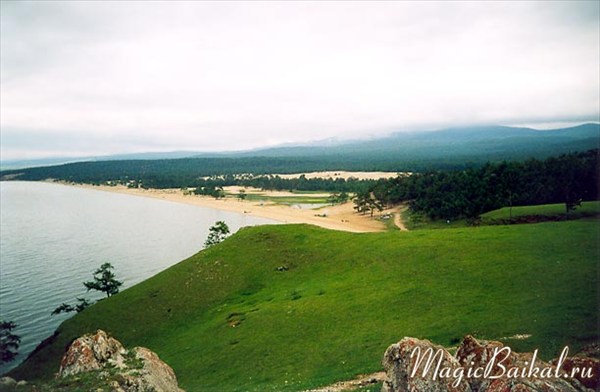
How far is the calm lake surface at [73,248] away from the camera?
6284cm

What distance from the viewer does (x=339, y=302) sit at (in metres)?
37.8

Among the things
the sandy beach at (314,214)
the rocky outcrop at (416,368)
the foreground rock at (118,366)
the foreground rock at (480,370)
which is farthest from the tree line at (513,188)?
the foreground rock at (118,366)

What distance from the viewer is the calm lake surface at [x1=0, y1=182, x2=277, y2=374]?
62.8 meters

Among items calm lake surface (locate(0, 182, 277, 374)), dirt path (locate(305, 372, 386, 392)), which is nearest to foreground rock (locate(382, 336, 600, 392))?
dirt path (locate(305, 372, 386, 392))

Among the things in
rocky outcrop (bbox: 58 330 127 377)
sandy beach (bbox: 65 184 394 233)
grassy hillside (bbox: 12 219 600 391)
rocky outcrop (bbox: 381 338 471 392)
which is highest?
rocky outcrop (bbox: 381 338 471 392)

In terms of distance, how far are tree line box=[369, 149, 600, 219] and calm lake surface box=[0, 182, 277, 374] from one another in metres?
61.9

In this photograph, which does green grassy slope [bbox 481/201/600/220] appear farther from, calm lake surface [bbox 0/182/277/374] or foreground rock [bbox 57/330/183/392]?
→ foreground rock [bbox 57/330/183/392]

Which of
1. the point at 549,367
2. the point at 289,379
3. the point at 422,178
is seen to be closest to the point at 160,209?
the point at 422,178

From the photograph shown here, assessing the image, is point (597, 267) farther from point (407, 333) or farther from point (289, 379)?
point (289, 379)

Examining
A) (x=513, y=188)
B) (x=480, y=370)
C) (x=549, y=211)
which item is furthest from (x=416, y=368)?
(x=513, y=188)

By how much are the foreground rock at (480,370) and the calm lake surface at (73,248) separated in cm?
4840

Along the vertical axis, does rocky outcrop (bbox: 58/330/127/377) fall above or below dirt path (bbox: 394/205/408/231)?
above

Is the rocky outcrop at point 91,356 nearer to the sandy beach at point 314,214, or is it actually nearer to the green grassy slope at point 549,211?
the green grassy slope at point 549,211

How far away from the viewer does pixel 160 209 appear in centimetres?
18262
